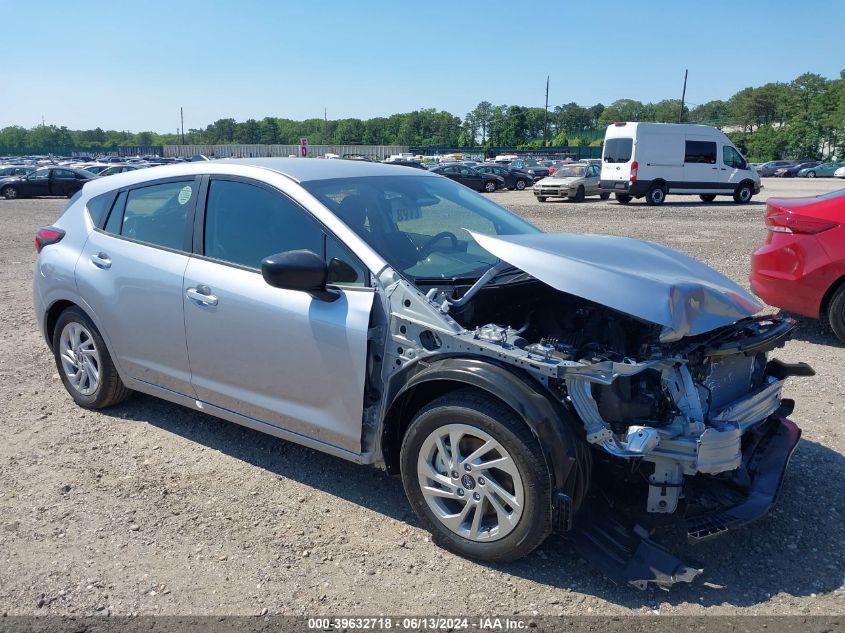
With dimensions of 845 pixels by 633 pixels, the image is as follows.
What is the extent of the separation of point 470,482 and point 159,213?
2621 millimetres

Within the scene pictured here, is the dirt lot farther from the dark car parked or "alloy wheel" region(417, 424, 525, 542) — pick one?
the dark car parked

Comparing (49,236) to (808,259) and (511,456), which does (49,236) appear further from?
(808,259)

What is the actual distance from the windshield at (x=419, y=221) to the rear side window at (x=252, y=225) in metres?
0.17

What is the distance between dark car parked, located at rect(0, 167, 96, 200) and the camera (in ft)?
97.5

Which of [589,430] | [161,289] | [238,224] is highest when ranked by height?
[238,224]

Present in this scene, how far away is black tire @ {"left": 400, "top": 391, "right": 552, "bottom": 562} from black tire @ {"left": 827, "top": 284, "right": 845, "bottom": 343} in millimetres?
4600

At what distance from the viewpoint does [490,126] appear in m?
147

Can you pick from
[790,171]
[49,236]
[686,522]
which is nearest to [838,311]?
[686,522]

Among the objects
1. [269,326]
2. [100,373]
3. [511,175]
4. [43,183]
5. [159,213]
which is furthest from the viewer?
[511,175]

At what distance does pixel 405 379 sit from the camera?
3.23 metres

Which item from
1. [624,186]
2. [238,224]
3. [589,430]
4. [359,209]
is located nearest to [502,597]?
[589,430]

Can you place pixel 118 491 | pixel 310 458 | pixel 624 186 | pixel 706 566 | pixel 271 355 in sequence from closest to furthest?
pixel 706 566
pixel 271 355
pixel 118 491
pixel 310 458
pixel 624 186

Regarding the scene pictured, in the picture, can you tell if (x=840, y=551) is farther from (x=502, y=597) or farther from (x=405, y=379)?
(x=405, y=379)

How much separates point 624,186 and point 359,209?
21562mm
